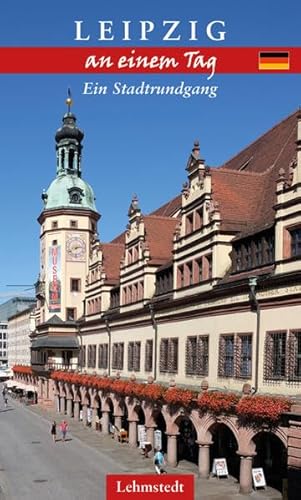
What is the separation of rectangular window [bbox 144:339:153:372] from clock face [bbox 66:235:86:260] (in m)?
33.3

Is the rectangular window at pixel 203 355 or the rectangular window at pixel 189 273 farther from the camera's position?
the rectangular window at pixel 189 273

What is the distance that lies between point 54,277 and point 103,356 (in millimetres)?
20729

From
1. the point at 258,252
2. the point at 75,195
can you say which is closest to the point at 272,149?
the point at 258,252

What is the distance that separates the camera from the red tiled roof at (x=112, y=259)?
63.4m

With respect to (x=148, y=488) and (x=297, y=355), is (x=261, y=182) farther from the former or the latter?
(x=148, y=488)

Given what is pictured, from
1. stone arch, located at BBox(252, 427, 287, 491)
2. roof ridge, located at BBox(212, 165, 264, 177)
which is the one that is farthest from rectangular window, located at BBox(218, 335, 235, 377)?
roof ridge, located at BBox(212, 165, 264, 177)

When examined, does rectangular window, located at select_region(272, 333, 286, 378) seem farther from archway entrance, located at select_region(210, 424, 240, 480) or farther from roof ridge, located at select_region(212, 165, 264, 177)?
roof ridge, located at select_region(212, 165, 264, 177)

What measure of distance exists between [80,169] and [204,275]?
50583 mm

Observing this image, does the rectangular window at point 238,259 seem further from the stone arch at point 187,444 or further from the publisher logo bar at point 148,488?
the publisher logo bar at point 148,488

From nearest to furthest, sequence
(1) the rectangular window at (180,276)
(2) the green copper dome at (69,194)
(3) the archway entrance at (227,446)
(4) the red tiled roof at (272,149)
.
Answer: (4) the red tiled roof at (272,149) < (3) the archway entrance at (227,446) < (1) the rectangular window at (180,276) < (2) the green copper dome at (69,194)

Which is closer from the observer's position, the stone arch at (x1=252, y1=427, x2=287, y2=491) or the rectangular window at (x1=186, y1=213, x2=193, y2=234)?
the stone arch at (x1=252, y1=427, x2=287, y2=491)

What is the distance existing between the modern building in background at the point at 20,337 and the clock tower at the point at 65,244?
1431 inches

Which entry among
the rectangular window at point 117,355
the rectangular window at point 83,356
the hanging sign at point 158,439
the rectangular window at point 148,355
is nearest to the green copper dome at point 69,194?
the rectangular window at point 83,356

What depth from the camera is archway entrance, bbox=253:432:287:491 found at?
3331cm
